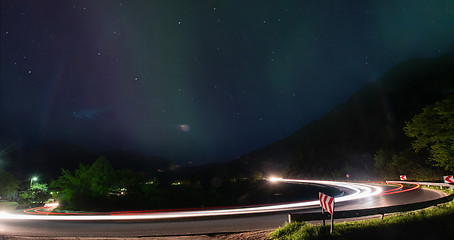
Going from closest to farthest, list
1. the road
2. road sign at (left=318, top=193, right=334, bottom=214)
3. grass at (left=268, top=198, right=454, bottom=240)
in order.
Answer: grass at (left=268, top=198, right=454, bottom=240) < road sign at (left=318, top=193, right=334, bottom=214) < the road

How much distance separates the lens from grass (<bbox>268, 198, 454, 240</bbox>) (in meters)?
7.82

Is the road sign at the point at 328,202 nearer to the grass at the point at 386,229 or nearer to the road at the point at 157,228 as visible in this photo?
the grass at the point at 386,229

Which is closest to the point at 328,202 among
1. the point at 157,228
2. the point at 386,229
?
the point at 386,229

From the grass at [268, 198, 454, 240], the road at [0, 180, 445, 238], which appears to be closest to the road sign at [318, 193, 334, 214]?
the grass at [268, 198, 454, 240]

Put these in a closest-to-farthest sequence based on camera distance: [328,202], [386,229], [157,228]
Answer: [386,229], [328,202], [157,228]

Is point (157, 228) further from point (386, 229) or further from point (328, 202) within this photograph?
point (386, 229)

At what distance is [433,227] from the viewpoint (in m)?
8.70

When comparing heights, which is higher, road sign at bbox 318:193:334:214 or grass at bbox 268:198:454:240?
road sign at bbox 318:193:334:214

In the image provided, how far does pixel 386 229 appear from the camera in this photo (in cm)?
826

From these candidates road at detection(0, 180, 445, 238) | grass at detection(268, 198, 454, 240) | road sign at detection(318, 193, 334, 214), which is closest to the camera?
grass at detection(268, 198, 454, 240)

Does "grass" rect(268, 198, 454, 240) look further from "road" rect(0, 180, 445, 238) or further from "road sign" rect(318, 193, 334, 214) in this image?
"road" rect(0, 180, 445, 238)

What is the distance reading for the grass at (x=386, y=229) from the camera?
7.82 meters

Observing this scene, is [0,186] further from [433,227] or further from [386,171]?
[386,171]

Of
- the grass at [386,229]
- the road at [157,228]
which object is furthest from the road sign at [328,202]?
the road at [157,228]
